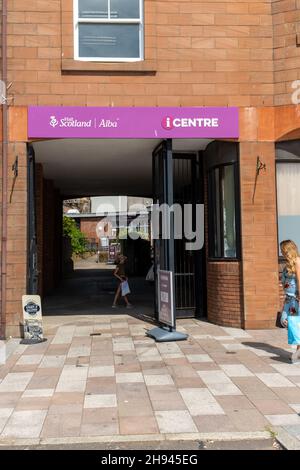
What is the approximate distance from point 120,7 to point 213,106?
8.48ft

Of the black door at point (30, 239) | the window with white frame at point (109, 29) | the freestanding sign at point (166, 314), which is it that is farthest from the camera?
the window with white frame at point (109, 29)

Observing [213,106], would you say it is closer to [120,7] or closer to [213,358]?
[120,7]

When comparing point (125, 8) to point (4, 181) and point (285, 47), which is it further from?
point (4, 181)

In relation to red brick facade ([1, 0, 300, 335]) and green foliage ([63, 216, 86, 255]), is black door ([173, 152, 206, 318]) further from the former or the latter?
green foliage ([63, 216, 86, 255])

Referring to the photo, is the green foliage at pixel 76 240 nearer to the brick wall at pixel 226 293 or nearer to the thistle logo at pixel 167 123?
the brick wall at pixel 226 293

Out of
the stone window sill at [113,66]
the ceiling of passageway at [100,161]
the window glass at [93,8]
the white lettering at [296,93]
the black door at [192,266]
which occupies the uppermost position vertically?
the window glass at [93,8]

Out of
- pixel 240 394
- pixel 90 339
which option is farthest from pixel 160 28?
pixel 240 394

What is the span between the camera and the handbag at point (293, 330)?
23.1 feet

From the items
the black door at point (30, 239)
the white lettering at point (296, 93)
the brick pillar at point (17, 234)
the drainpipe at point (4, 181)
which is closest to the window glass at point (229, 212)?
the white lettering at point (296, 93)

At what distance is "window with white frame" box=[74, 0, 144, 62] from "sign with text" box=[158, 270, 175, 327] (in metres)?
4.03

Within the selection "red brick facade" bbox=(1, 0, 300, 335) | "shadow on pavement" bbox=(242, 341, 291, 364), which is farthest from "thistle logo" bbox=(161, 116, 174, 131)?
"shadow on pavement" bbox=(242, 341, 291, 364)

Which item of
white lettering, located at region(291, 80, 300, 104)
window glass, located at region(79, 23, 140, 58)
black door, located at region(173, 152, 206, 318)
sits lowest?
black door, located at region(173, 152, 206, 318)

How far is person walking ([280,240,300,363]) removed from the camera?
7.08m

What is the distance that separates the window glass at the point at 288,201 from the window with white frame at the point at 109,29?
3.51 meters
